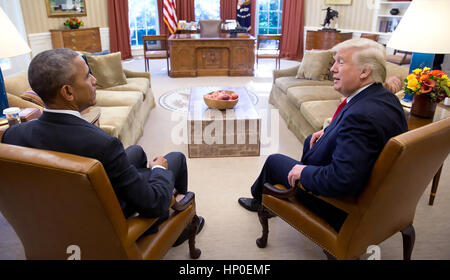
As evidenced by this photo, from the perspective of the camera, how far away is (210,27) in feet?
24.2

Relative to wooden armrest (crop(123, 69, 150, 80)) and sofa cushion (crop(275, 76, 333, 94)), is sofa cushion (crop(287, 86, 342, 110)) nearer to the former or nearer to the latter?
sofa cushion (crop(275, 76, 333, 94))

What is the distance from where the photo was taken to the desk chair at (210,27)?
7.35m

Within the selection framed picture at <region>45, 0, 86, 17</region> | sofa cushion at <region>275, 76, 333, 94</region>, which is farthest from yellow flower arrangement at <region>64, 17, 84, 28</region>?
sofa cushion at <region>275, 76, 333, 94</region>

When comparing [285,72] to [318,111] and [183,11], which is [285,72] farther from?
[183,11]

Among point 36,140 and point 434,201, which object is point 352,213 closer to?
point 36,140

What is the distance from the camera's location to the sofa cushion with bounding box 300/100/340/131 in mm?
3230

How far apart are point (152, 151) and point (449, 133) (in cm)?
280

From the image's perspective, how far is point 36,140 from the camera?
49.5 inches

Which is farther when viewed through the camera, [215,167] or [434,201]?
[215,167]

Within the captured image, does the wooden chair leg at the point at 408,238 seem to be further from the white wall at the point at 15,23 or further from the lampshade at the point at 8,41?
the white wall at the point at 15,23

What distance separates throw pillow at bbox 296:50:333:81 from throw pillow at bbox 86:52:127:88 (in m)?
2.62

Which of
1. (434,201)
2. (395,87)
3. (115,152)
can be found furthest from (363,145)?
(395,87)

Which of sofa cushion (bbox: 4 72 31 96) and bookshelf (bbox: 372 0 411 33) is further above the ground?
bookshelf (bbox: 372 0 411 33)

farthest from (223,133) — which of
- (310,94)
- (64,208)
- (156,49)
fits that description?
(156,49)
